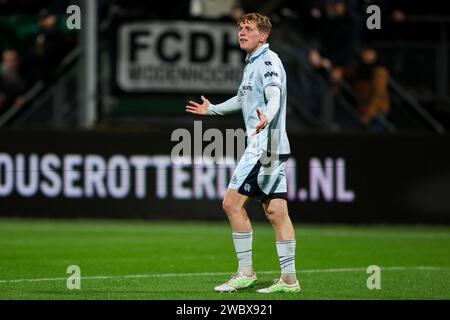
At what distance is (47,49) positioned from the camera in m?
19.5

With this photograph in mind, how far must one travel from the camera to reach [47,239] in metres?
15.1

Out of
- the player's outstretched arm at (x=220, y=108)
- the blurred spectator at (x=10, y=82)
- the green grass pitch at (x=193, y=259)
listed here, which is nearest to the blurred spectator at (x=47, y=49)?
the blurred spectator at (x=10, y=82)

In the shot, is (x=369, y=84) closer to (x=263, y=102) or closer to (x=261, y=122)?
(x=263, y=102)

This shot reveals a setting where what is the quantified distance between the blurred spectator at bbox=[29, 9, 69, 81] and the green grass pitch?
3.14 m

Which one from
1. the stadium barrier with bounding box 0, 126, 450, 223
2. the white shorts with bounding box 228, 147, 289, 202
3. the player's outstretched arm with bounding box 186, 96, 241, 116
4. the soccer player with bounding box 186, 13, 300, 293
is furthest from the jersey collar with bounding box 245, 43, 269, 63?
the stadium barrier with bounding box 0, 126, 450, 223

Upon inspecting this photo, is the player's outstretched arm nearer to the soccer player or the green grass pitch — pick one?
the soccer player

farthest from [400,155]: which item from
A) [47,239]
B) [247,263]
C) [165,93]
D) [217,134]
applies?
[247,263]

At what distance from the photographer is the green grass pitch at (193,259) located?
10.0 meters

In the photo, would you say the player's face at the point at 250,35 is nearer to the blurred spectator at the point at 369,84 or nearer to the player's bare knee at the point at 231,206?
the player's bare knee at the point at 231,206

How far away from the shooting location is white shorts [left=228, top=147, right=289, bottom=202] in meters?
9.84

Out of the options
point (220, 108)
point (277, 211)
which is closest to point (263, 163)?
point (277, 211)

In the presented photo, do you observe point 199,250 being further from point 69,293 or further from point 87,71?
point 87,71
